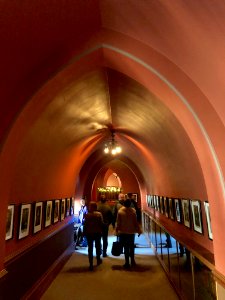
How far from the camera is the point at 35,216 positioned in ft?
17.0

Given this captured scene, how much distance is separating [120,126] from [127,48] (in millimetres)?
4801

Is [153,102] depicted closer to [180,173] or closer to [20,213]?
[180,173]

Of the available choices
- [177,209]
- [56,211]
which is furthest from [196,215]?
[56,211]

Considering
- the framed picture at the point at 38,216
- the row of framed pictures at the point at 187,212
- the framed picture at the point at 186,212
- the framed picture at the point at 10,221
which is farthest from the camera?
the framed picture at the point at 38,216

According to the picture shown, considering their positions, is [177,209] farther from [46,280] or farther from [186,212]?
[46,280]

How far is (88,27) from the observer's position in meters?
2.96

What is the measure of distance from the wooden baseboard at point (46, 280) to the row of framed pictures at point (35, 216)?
0.96 meters

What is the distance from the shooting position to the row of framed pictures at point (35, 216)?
4121 mm

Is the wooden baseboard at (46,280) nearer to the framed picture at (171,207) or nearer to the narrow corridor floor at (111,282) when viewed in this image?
the narrow corridor floor at (111,282)

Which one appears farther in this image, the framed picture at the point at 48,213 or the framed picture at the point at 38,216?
the framed picture at the point at 48,213

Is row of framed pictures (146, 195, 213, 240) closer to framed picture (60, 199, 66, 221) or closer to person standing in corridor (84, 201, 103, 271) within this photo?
person standing in corridor (84, 201, 103, 271)

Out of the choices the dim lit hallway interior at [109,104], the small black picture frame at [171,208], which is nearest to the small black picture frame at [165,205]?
the small black picture frame at [171,208]

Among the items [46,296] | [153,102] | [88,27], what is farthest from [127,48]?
[46,296]

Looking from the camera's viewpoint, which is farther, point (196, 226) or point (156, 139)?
point (156, 139)
